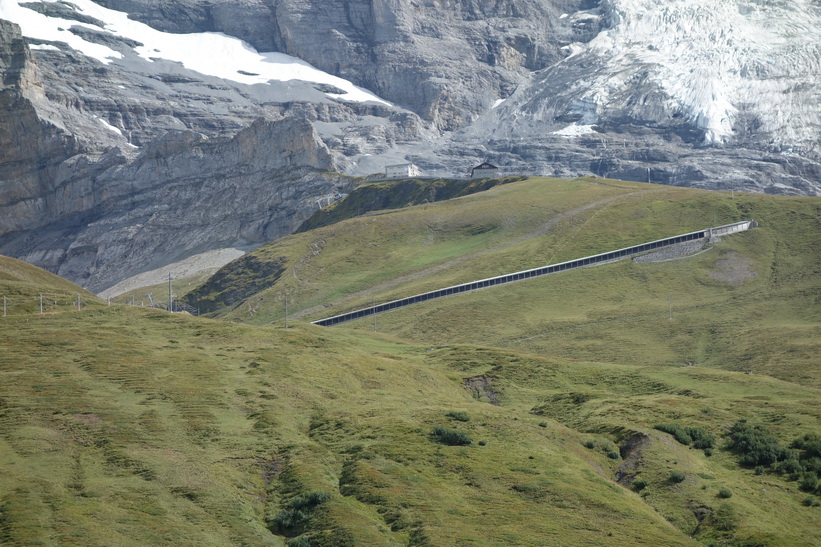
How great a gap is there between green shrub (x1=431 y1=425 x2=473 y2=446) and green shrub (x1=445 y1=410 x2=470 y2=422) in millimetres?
4238

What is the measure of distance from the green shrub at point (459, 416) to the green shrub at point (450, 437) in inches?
167

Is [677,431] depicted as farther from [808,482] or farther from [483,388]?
[483,388]

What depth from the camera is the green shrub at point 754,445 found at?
8650 cm

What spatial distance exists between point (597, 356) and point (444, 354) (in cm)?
3367

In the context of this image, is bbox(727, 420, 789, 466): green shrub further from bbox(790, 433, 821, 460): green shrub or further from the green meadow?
bbox(790, 433, 821, 460): green shrub

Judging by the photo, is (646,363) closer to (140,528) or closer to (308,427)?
(308,427)

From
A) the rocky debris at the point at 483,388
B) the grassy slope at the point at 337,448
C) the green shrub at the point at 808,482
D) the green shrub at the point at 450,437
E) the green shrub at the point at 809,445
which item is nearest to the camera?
the grassy slope at the point at 337,448

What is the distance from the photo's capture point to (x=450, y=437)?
280 feet

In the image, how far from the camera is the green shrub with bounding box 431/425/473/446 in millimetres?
85062

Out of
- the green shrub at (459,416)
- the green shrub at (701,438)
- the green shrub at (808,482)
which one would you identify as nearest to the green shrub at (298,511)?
the green shrub at (459,416)

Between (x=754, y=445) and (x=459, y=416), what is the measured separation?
75.4 feet

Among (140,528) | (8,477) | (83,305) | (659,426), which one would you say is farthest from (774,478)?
(83,305)

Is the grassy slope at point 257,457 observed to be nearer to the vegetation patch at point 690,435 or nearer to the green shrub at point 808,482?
the vegetation patch at point 690,435

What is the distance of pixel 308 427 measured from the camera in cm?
8925
